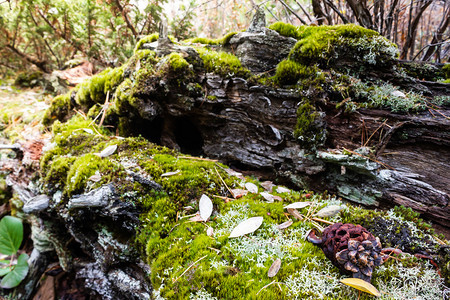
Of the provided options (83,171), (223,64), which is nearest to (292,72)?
(223,64)

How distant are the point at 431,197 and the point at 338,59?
1989 millimetres

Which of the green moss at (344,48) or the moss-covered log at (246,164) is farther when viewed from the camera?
the green moss at (344,48)

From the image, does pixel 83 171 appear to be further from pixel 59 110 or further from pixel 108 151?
pixel 59 110

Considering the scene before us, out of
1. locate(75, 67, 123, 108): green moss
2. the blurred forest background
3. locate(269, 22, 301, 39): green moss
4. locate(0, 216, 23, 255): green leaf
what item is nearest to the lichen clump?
locate(75, 67, 123, 108): green moss

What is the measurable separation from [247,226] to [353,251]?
0.77 meters

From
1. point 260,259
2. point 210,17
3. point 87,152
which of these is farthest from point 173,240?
point 210,17

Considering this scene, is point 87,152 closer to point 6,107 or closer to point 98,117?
point 98,117

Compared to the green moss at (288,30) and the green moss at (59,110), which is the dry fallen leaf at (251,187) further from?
the green moss at (59,110)

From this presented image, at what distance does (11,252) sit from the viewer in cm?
360

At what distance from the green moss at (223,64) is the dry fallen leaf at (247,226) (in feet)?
7.07

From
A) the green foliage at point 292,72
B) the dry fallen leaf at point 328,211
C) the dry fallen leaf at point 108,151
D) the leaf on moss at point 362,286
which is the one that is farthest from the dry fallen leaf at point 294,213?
the dry fallen leaf at point 108,151

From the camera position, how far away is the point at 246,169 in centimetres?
329

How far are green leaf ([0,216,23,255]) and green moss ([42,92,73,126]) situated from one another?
78.5 inches

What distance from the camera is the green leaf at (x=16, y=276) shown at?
11.2 ft
